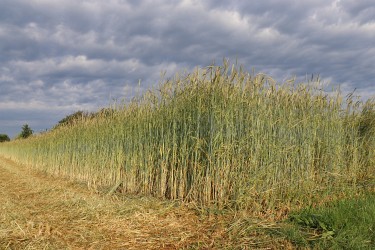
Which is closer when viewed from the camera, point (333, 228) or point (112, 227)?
point (333, 228)

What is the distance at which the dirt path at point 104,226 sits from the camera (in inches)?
177

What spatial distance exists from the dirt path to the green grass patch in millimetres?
1078

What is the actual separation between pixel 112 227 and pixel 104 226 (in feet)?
0.46

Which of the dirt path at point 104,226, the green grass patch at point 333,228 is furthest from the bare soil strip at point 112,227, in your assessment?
the green grass patch at point 333,228

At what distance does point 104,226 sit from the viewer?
5125mm

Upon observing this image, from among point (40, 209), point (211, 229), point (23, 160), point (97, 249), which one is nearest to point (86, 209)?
point (40, 209)

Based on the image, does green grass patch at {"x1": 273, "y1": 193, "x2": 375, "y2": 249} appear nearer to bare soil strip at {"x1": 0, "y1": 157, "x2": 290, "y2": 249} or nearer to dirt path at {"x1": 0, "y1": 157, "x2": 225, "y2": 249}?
bare soil strip at {"x1": 0, "y1": 157, "x2": 290, "y2": 249}

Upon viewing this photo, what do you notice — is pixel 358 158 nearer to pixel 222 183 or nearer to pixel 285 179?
pixel 285 179

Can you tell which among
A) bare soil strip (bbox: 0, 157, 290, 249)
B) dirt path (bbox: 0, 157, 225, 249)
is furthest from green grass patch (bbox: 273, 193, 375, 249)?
dirt path (bbox: 0, 157, 225, 249)

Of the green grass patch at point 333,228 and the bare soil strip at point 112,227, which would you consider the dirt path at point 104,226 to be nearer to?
the bare soil strip at point 112,227

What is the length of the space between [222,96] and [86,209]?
3.14 meters

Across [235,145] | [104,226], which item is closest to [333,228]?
[235,145]

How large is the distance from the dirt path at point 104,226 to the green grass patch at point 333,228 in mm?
1078

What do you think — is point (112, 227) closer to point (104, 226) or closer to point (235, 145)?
point (104, 226)
